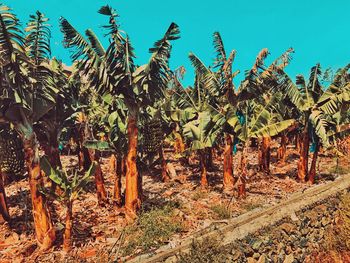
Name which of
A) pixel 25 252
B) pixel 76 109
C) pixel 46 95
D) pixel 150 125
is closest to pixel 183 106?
pixel 150 125

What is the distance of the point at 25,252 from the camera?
879 centimetres

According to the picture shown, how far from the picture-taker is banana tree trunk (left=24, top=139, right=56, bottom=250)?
8703 mm

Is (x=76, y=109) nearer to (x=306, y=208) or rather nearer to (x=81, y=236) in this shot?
(x=81, y=236)

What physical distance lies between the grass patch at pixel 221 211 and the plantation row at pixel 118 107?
1974 millimetres

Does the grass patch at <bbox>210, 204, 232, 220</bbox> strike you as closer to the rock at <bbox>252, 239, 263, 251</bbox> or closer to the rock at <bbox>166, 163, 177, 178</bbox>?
the rock at <bbox>252, 239, 263, 251</bbox>

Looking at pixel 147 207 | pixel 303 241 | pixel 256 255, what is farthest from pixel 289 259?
pixel 147 207

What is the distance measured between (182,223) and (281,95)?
915 cm

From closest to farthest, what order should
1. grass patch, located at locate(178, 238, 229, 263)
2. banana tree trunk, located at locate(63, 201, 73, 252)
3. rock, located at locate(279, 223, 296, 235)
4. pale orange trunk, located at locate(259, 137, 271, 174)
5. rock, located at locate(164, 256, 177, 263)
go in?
rock, located at locate(164, 256, 177, 263)
grass patch, located at locate(178, 238, 229, 263)
banana tree trunk, located at locate(63, 201, 73, 252)
rock, located at locate(279, 223, 296, 235)
pale orange trunk, located at locate(259, 137, 271, 174)

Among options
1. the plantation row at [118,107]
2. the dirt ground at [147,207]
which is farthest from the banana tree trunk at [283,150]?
the plantation row at [118,107]

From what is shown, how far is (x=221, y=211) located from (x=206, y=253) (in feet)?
10.5

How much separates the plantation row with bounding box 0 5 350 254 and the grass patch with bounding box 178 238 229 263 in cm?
296

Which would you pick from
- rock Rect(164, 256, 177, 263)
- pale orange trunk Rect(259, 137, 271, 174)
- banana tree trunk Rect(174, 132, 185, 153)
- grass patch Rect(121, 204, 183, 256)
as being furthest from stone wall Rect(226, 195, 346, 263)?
banana tree trunk Rect(174, 132, 185, 153)

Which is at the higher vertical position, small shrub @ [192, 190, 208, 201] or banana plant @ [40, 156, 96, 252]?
banana plant @ [40, 156, 96, 252]

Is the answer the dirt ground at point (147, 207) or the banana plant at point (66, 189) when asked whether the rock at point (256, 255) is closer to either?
the dirt ground at point (147, 207)
